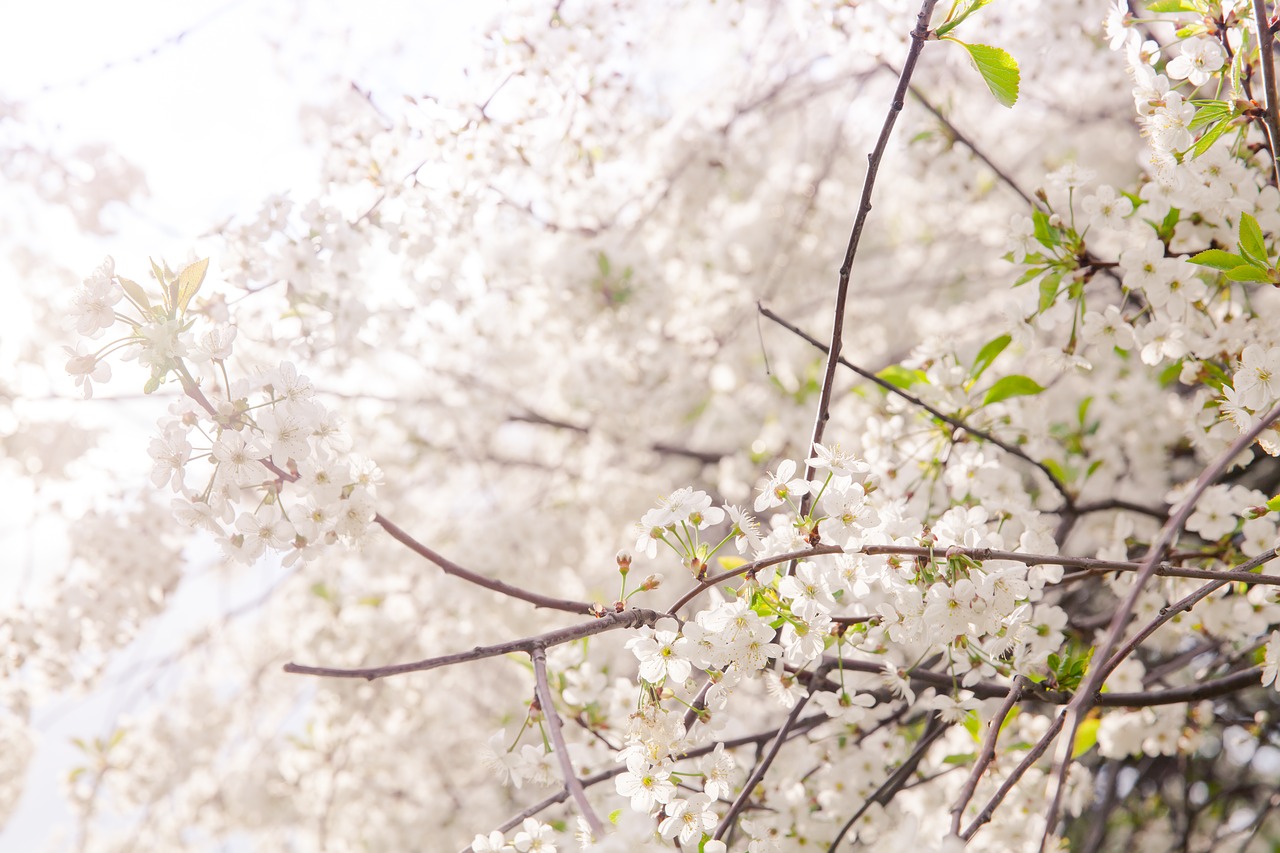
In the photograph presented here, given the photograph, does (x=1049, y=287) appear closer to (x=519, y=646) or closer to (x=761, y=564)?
(x=761, y=564)

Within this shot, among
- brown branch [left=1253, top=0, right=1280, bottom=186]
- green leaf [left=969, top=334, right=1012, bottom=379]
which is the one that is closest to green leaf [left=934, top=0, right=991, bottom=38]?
brown branch [left=1253, top=0, right=1280, bottom=186]

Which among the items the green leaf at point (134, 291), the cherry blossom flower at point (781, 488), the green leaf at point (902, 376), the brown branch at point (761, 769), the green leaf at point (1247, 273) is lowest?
the brown branch at point (761, 769)

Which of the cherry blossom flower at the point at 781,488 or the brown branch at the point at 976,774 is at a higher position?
the cherry blossom flower at the point at 781,488

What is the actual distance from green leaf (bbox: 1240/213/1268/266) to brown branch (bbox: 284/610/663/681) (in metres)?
1.13

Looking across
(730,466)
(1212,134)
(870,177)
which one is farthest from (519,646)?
(730,466)

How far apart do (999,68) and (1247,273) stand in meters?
0.51

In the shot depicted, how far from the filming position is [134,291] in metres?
1.22

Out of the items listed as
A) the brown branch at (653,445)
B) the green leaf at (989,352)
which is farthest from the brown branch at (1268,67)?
the brown branch at (653,445)

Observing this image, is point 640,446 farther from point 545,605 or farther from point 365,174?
point 545,605

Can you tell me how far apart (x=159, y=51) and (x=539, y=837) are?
2416 mm

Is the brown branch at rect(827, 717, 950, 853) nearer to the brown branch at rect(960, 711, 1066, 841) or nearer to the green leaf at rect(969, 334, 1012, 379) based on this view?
the brown branch at rect(960, 711, 1066, 841)

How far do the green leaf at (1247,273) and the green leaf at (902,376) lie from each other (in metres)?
0.73

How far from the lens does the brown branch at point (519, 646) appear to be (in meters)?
1.00

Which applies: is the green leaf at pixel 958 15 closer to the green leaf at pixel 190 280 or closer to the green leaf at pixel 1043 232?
the green leaf at pixel 1043 232
